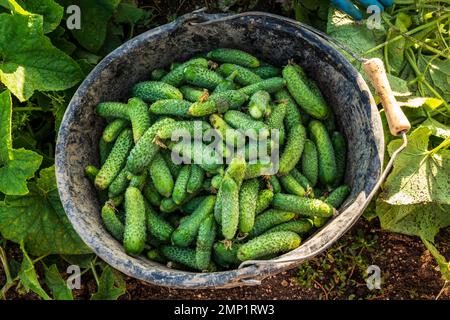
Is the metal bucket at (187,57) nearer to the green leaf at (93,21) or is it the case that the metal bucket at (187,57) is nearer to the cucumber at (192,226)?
the cucumber at (192,226)

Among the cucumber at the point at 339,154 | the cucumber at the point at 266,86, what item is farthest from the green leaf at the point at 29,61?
the cucumber at the point at 339,154

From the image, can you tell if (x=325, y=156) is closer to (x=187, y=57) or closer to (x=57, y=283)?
(x=187, y=57)

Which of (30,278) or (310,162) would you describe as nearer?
(310,162)

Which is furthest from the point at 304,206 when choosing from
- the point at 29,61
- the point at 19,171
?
the point at 29,61

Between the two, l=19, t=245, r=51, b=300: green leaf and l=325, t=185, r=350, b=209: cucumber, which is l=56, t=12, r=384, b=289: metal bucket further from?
l=19, t=245, r=51, b=300: green leaf
